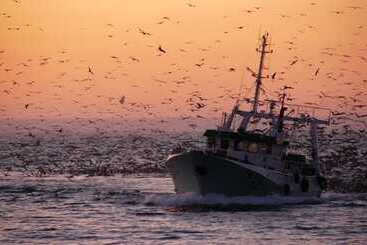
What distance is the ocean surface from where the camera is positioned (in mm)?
48812

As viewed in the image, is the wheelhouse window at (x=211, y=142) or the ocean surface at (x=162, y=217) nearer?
the ocean surface at (x=162, y=217)

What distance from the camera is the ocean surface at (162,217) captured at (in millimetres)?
48812

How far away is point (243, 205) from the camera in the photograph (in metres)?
62.3

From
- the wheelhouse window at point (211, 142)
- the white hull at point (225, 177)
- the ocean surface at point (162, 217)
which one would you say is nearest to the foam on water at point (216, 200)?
the ocean surface at point (162, 217)

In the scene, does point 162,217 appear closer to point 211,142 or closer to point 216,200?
point 216,200

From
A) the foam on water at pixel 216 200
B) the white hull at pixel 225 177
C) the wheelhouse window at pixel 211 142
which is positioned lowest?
the foam on water at pixel 216 200

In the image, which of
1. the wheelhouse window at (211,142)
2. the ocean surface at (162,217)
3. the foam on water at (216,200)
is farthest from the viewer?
the wheelhouse window at (211,142)

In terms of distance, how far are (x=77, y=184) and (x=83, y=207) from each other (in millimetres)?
15340

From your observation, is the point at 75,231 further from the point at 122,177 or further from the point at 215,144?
the point at 122,177

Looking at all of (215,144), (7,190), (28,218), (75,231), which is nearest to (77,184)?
(7,190)

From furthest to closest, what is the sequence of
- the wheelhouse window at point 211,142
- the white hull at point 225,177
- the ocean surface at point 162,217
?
the wheelhouse window at point 211,142 < the white hull at point 225,177 < the ocean surface at point 162,217

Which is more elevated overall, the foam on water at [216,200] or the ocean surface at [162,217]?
the foam on water at [216,200]

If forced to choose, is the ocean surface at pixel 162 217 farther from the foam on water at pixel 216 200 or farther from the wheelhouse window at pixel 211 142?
the wheelhouse window at pixel 211 142

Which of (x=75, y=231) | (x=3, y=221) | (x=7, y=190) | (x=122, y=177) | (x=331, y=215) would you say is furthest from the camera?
(x=122, y=177)
